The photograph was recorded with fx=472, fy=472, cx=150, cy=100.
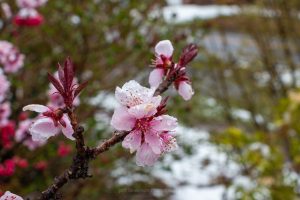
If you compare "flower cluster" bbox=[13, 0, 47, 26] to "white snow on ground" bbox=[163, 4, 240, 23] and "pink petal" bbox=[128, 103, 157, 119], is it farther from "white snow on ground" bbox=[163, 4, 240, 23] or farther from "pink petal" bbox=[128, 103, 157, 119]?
"pink petal" bbox=[128, 103, 157, 119]

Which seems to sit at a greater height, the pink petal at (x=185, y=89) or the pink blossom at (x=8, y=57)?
the pink blossom at (x=8, y=57)

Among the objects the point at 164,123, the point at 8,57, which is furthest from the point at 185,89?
the point at 8,57

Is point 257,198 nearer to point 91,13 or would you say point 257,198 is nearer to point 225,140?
point 225,140

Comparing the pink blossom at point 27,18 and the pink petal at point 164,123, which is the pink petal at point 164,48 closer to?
the pink petal at point 164,123

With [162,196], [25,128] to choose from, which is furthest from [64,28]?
[162,196]

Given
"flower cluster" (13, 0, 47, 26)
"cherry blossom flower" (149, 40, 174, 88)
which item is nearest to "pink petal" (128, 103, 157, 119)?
"cherry blossom flower" (149, 40, 174, 88)

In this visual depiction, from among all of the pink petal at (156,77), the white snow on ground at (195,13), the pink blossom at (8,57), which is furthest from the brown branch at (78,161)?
the white snow on ground at (195,13)

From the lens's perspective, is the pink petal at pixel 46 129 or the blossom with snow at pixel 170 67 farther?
the blossom with snow at pixel 170 67
